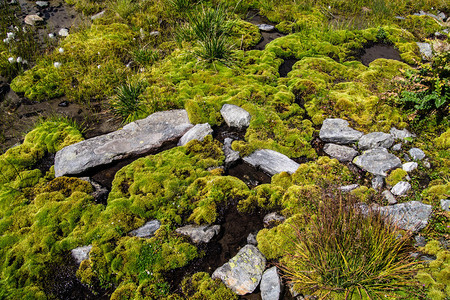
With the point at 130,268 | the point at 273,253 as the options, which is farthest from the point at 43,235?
the point at 273,253

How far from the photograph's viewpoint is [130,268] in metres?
4.04

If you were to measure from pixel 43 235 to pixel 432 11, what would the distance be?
15862mm

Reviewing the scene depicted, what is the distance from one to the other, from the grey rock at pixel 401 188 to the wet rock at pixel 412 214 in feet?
1.38

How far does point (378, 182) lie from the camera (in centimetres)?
509

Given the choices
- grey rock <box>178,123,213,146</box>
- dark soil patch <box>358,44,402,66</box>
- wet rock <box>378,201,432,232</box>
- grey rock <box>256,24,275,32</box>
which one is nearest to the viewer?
wet rock <box>378,201,432,232</box>

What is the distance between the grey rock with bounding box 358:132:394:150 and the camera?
5.65m

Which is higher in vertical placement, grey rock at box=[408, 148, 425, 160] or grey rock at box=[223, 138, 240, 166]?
grey rock at box=[408, 148, 425, 160]

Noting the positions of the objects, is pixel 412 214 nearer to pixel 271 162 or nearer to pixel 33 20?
pixel 271 162

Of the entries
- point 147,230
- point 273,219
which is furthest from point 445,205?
point 147,230

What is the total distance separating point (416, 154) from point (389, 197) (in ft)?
4.34

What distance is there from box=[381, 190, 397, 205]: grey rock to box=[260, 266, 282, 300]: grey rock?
2.52 meters

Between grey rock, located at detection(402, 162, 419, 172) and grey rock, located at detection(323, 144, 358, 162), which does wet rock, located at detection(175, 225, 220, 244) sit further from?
grey rock, located at detection(402, 162, 419, 172)

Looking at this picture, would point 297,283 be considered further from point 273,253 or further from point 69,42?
→ point 69,42

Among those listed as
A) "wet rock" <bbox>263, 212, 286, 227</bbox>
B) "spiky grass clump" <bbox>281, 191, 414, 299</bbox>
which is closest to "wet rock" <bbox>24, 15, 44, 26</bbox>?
"wet rock" <bbox>263, 212, 286, 227</bbox>
